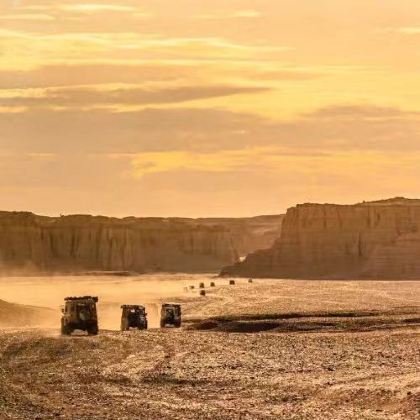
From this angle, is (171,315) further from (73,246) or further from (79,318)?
(73,246)

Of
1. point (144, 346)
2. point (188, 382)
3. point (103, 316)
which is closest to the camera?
point (188, 382)

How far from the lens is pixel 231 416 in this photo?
922 inches

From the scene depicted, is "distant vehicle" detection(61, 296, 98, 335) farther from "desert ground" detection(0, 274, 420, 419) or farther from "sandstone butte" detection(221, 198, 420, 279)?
"sandstone butte" detection(221, 198, 420, 279)

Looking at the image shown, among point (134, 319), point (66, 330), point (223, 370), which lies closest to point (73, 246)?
point (134, 319)

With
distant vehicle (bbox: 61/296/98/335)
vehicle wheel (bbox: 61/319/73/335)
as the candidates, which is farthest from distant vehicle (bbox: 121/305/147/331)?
vehicle wheel (bbox: 61/319/73/335)

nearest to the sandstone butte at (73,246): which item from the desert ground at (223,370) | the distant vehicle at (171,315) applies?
the desert ground at (223,370)

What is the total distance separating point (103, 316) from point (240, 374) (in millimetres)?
36546

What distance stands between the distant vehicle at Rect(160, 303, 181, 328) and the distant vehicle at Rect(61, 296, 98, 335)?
21.8 feet

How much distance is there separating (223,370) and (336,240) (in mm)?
121339

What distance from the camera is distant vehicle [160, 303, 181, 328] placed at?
5134 centimetres

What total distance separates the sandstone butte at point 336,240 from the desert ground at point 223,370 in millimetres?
85886

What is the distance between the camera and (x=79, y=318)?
146ft

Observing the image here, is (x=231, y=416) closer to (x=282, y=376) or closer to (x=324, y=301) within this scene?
(x=282, y=376)

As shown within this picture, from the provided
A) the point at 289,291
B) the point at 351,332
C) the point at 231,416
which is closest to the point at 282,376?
the point at 231,416
